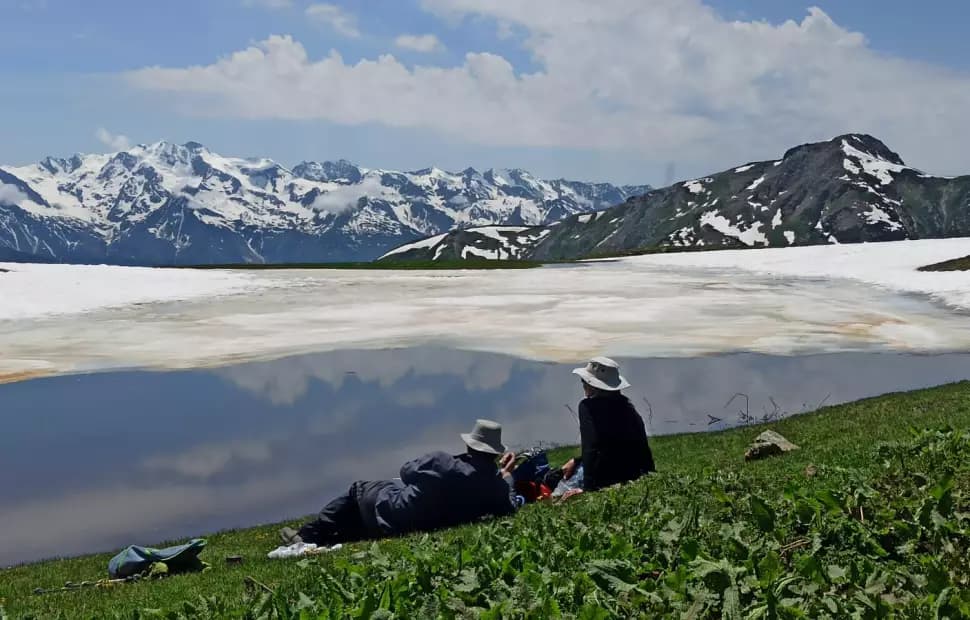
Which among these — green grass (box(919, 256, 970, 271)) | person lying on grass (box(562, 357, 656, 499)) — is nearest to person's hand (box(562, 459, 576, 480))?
person lying on grass (box(562, 357, 656, 499))

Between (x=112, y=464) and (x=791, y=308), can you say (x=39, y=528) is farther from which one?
(x=791, y=308)

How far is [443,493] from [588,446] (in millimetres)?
A: 3433

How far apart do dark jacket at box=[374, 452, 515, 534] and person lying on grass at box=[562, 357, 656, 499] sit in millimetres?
2300

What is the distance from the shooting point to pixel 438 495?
14.2m

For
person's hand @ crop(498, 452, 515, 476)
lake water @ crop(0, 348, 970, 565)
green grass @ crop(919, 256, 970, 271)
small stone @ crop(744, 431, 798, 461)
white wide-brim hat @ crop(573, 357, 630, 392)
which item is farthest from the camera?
green grass @ crop(919, 256, 970, 271)

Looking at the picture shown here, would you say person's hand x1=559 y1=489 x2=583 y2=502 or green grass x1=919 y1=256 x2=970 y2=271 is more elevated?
green grass x1=919 y1=256 x2=970 y2=271

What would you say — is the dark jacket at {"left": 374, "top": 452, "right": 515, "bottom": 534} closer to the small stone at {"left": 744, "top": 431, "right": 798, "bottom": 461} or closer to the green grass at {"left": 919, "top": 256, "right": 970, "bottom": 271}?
the small stone at {"left": 744, "top": 431, "right": 798, "bottom": 461}

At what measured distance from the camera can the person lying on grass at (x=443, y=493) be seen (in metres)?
14.1

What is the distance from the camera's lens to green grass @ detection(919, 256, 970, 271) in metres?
91.2

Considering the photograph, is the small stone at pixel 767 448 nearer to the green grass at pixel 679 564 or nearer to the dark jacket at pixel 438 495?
the green grass at pixel 679 564

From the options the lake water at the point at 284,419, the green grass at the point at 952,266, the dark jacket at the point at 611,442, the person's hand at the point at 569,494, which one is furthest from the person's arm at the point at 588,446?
the green grass at the point at 952,266

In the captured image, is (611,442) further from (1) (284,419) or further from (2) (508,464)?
(1) (284,419)

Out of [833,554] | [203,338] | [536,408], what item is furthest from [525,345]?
[833,554]

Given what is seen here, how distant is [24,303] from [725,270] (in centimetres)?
9821
